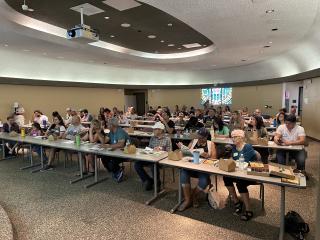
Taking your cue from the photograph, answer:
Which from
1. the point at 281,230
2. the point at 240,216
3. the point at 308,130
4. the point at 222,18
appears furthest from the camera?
the point at 308,130

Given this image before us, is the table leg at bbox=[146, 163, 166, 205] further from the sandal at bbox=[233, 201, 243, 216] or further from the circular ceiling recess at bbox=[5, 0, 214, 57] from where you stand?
the circular ceiling recess at bbox=[5, 0, 214, 57]

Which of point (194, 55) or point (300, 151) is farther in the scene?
point (194, 55)

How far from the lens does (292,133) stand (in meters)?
5.13

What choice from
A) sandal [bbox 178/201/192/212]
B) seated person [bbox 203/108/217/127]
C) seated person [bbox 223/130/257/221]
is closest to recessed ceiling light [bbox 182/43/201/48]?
seated person [bbox 203/108/217/127]

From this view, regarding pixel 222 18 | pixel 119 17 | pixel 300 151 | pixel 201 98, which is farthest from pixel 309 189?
pixel 201 98

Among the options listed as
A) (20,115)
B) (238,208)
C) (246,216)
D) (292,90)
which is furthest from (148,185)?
(292,90)

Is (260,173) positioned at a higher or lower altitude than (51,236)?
higher

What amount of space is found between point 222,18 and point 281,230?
14.3 feet

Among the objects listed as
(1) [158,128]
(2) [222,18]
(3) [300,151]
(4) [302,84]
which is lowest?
(3) [300,151]

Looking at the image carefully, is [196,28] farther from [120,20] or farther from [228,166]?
[228,166]

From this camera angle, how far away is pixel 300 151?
4.84 meters

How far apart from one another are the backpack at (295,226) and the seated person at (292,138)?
6.89 ft

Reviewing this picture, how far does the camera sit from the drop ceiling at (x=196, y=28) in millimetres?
4845

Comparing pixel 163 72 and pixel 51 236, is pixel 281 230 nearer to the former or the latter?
pixel 51 236
